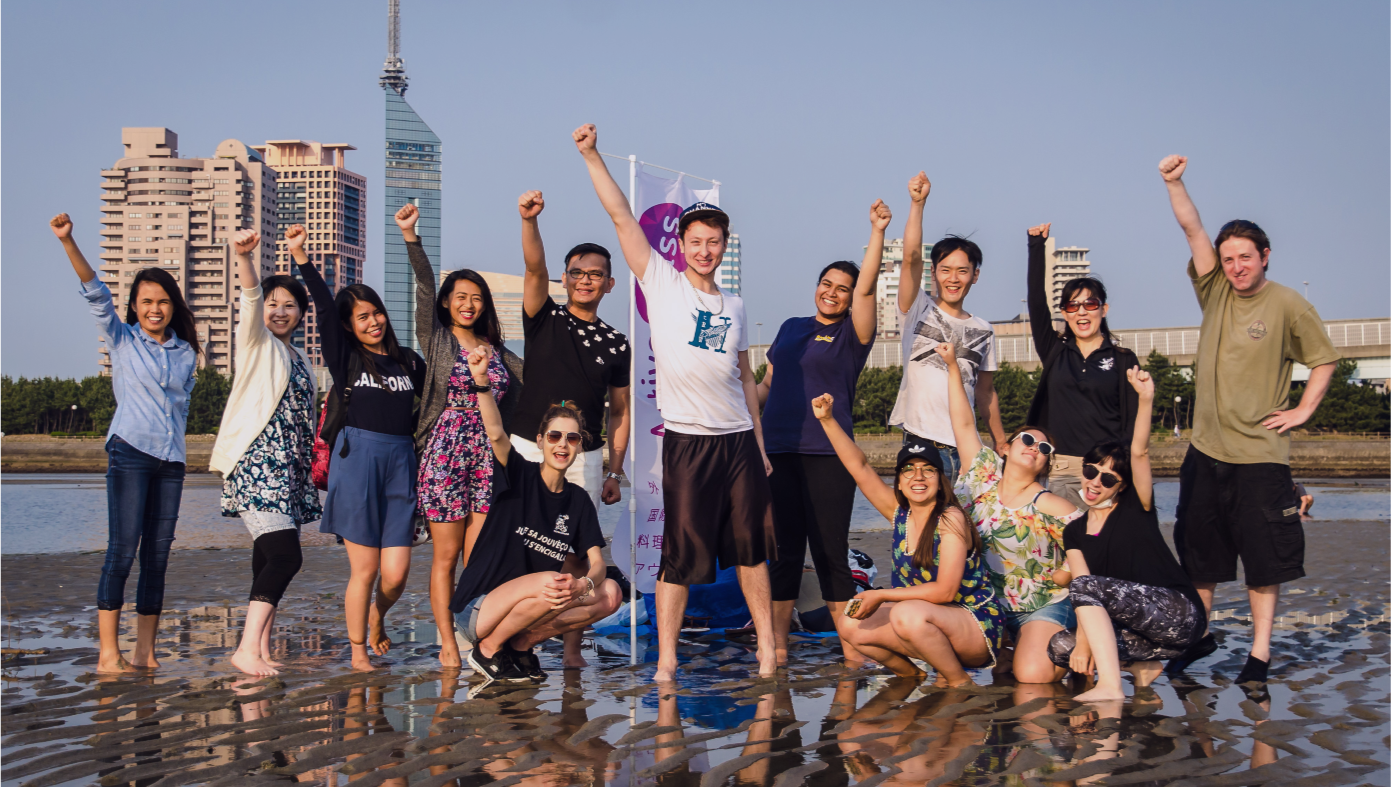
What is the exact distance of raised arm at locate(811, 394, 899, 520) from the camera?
5.38 meters

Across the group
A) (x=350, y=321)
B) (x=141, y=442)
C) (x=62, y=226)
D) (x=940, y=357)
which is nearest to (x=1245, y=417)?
(x=940, y=357)

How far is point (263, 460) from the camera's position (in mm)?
5590

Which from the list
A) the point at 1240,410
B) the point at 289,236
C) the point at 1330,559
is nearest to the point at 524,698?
the point at 289,236

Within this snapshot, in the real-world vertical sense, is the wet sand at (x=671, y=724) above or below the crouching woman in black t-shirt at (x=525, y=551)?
below

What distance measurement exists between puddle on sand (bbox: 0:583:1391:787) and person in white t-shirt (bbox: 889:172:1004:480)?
4.67 ft

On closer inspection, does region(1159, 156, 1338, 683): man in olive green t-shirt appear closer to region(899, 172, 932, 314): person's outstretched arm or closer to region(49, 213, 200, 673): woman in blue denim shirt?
region(899, 172, 932, 314): person's outstretched arm

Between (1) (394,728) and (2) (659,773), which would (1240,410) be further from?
(1) (394,728)

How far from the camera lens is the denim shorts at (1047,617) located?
17.2 feet

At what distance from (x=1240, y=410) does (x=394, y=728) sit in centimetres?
437

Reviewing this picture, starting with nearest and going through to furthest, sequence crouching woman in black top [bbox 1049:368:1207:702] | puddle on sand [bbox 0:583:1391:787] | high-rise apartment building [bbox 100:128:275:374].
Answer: puddle on sand [bbox 0:583:1391:787]
crouching woman in black top [bbox 1049:368:1207:702]
high-rise apartment building [bbox 100:128:275:374]

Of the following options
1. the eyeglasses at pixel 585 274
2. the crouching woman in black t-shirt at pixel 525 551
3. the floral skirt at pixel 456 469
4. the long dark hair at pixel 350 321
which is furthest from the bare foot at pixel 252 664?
the eyeglasses at pixel 585 274

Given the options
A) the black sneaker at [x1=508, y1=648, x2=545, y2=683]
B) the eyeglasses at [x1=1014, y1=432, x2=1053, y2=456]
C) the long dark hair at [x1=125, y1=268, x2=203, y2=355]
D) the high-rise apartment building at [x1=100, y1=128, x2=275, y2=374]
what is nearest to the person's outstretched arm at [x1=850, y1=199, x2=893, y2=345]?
the eyeglasses at [x1=1014, y1=432, x2=1053, y2=456]

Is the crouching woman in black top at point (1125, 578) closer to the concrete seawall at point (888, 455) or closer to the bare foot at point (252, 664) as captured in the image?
the bare foot at point (252, 664)

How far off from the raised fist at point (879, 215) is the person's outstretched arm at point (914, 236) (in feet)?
0.40
